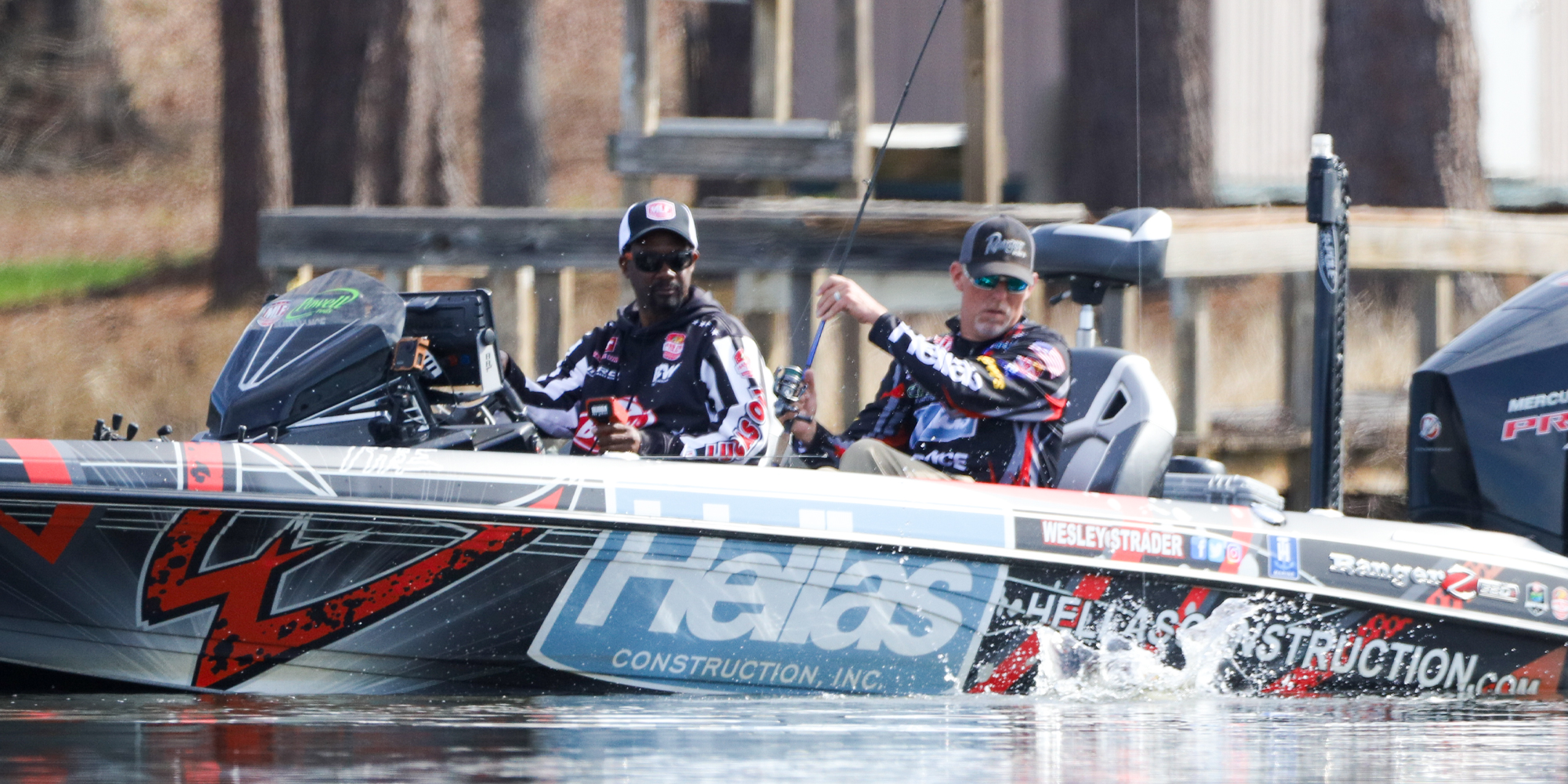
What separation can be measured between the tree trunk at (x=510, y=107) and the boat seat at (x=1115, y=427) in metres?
11.2

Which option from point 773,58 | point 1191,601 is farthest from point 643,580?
point 773,58

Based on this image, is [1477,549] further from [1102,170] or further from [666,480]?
[1102,170]

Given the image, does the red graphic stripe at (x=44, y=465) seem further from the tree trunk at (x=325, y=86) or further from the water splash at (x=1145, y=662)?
the tree trunk at (x=325, y=86)

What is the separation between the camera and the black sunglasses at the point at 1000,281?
222 inches

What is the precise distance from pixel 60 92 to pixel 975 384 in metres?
20.5

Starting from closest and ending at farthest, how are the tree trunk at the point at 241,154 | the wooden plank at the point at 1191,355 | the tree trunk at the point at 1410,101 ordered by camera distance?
the wooden plank at the point at 1191,355 → the tree trunk at the point at 1410,101 → the tree trunk at the point at 241,154

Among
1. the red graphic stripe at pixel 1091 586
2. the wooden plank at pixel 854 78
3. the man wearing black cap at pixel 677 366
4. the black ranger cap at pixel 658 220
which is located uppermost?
the wooden plank at pixel 854 78

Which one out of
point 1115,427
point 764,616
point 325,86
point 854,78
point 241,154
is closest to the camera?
point 764,616

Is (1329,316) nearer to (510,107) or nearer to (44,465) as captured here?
(44,465)

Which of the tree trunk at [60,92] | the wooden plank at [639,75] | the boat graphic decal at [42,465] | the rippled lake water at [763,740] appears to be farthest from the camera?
the tree trunk at [60,92]

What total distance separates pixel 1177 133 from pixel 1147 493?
26.8 feet

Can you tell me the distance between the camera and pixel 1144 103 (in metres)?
13.5

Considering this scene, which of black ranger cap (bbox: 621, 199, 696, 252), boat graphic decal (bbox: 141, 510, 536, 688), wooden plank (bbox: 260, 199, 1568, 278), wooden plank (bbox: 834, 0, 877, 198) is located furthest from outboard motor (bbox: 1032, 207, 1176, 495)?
wooden plank (bbox: 834, 0, 877, 198)

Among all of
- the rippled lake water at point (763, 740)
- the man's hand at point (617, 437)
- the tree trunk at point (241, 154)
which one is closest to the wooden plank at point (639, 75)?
the man's hand at point (617, 437)
